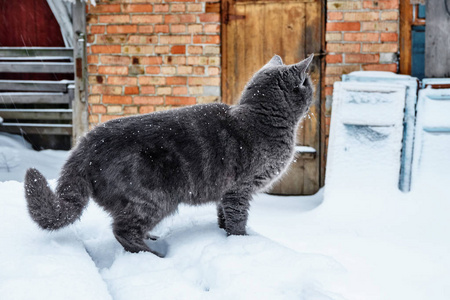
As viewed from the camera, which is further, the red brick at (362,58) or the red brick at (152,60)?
the red brick at (152,60)

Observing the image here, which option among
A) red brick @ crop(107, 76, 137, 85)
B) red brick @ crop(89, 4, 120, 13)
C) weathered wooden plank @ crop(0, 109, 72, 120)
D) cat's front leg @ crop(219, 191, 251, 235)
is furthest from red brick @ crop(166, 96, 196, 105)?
cat's front leg @ crop(219, 191, 251, 235)

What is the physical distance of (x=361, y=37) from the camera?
427 cm

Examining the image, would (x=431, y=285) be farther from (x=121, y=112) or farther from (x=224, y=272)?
(x=121, y=112)

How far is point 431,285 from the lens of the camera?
2.21 m

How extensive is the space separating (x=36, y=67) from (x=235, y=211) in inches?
187

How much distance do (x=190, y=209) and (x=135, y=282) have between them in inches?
42.4

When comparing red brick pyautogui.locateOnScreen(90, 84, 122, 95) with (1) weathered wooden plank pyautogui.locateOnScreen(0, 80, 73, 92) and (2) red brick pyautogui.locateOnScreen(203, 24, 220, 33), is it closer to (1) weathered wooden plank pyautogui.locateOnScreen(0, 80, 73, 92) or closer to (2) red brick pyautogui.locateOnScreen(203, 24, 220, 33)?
(2) red brick pyautogui.locateOnScreen(203, 24, 220, 33)

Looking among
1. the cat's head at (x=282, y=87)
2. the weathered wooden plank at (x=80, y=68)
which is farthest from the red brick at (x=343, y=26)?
the weathered wooden plank at (x=80, y=68)

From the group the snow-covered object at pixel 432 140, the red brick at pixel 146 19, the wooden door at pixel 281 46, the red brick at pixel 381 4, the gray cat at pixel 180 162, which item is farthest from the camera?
the red brick at pixel 146 19

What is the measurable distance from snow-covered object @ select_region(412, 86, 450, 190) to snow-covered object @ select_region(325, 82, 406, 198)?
0.17 meters

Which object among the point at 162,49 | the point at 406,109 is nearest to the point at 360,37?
the point at 406,109

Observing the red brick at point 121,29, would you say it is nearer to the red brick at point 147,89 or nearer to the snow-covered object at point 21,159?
the red brick at point 147,89

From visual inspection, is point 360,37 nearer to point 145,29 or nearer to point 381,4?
point 381,4

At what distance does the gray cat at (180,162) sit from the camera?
184 centimetres
